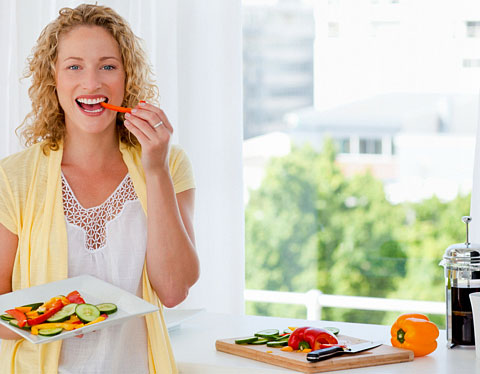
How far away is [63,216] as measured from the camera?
60.0 inches

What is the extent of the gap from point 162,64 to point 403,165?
1.15 metres

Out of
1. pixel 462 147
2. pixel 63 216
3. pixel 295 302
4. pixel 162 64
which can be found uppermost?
pixel 162 64

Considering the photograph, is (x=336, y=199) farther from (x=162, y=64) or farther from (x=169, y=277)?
(x=169, y=277)

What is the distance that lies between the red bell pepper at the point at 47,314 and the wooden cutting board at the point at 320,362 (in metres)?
0.52

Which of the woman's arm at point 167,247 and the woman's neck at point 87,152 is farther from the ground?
the woman's neck at point 87,152

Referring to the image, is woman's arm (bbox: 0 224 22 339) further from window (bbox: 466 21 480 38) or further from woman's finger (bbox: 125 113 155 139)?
window (bbox: 466 21 480 38)

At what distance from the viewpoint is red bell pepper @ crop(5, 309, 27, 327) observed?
1.36 metres

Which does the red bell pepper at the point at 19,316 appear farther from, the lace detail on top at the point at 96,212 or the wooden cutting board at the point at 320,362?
the wooden cutting board at the point at 320,362

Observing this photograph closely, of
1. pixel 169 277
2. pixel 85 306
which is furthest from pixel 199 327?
pixel 85 306

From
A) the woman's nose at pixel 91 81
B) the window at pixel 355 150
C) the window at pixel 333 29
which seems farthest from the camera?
the window at pixel 333 29

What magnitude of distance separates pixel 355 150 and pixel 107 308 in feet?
6.24

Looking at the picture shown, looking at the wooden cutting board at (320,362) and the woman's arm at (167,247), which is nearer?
the woman's arm at (167,247)

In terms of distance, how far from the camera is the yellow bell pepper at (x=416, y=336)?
173cm

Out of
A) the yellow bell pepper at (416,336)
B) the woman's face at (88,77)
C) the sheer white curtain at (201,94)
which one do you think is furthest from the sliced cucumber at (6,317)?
the sheer white curtain at (201,94)
